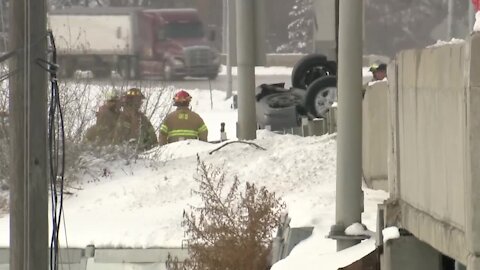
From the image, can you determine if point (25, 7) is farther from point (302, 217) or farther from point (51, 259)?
point (302, 217)

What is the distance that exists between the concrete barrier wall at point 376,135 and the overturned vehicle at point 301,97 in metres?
8.02

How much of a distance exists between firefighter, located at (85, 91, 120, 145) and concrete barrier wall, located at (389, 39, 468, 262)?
31.8 ft

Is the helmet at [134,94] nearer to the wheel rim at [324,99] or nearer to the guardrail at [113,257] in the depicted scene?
the wheel rim at [324,99]

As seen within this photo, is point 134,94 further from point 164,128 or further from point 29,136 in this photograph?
point 29,136

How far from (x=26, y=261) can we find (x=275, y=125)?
1566 cm

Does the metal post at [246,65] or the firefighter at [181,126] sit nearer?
the metal post at [246,65]

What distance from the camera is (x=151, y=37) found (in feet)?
166

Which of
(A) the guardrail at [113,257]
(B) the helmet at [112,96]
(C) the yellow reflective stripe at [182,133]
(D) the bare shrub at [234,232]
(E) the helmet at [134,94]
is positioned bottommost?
(A) the guardrail at [113,257]

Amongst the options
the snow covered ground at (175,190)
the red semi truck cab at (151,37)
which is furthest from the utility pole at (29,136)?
the red semi truck cab at (151,37)

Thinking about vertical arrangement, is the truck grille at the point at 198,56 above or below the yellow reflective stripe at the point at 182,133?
above

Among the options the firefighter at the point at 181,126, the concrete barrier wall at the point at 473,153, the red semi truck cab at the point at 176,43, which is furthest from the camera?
the red semi truck cab at the point at 176,43

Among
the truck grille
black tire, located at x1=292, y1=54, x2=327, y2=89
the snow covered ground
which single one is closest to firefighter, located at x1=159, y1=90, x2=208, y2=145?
the snow covered ground

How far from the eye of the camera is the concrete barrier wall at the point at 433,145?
755 cm

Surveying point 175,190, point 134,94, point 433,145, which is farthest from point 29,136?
point 134,94
